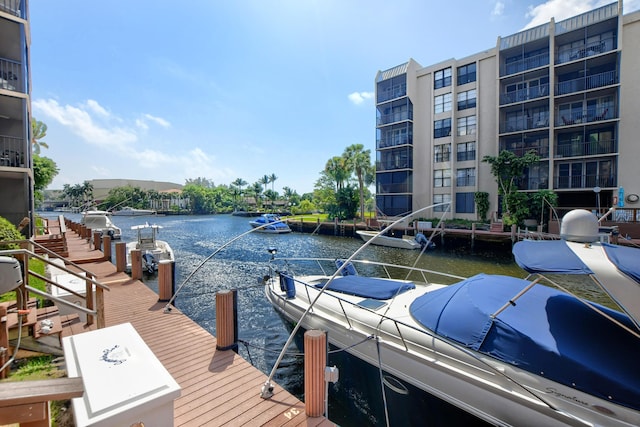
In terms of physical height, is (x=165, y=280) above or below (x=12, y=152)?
below

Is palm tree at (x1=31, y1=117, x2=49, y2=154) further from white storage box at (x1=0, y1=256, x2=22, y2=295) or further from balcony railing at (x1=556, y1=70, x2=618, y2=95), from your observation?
balcony railing at (x1=556, y1=70, x2=618, y2=95)

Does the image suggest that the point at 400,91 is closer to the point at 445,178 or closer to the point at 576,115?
the point at 445,178

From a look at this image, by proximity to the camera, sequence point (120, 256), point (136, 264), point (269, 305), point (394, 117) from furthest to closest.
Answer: point (394, 117) → point (269, 305) → point (120, 256) → point (136, 264)

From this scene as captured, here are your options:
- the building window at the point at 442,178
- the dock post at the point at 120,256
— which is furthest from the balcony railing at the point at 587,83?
the dock post at the point at 120,256

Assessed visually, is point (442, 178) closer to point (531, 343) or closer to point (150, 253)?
point (150, 253)

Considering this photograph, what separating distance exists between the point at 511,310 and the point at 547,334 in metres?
0.54

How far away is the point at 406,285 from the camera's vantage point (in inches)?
293

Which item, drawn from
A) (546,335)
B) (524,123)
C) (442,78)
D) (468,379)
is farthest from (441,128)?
(468,379)

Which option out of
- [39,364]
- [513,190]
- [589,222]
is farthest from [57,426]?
[513,190]

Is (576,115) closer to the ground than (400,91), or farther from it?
closer to the ground

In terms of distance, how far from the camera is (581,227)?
187 inches

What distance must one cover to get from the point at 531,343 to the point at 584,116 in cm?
3114

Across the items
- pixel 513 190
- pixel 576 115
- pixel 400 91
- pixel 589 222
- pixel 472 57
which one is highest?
pixel 472 57

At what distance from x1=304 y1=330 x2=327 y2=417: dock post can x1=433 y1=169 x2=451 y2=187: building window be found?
32344 millimetres
